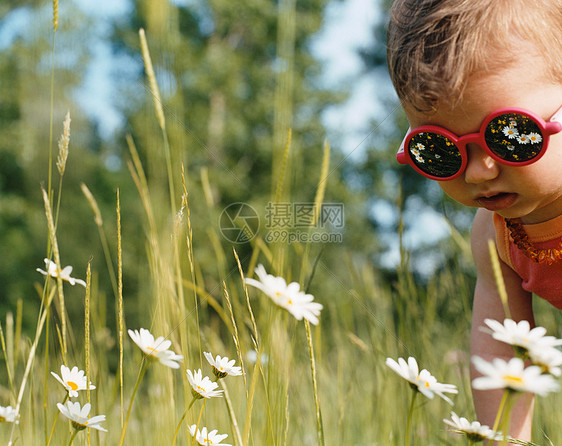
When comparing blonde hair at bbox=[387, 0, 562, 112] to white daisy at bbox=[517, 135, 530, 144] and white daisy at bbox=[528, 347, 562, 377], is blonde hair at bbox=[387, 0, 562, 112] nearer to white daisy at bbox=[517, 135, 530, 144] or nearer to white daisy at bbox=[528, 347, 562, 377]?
white daisy at bbox=[517, 135, 530, 144]

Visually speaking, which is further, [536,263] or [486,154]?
[536,263]

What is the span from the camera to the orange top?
0.71 m

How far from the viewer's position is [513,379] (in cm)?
30

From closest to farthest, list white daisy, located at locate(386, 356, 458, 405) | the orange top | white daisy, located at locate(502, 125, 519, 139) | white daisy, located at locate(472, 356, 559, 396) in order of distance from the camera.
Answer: white daisy, located at locate(472, 356, 559, 396) < white daisy, located at locate(386, 356, 458, 405) < white daisy, located at locate(502, 125, 519, 139) < the orange top

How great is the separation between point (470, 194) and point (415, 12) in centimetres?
24

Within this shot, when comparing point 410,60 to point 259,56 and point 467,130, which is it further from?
point 259,56

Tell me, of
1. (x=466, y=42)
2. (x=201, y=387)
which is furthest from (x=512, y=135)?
(x=201, y=387)

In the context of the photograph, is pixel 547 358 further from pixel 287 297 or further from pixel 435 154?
pixel 435 154

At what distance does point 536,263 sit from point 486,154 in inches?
8.8

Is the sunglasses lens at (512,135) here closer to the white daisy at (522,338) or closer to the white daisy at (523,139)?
the white daisy at (523,139)

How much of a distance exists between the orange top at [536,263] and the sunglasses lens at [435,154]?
0.17 metres

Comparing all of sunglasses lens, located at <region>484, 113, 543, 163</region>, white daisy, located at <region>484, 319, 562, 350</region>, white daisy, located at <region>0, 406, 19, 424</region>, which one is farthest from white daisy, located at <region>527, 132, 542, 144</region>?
white daisy, located at <region>0, 406, 19, 424</region>

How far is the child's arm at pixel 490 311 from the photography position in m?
0.74

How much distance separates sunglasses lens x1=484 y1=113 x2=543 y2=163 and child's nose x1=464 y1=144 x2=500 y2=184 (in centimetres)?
2
